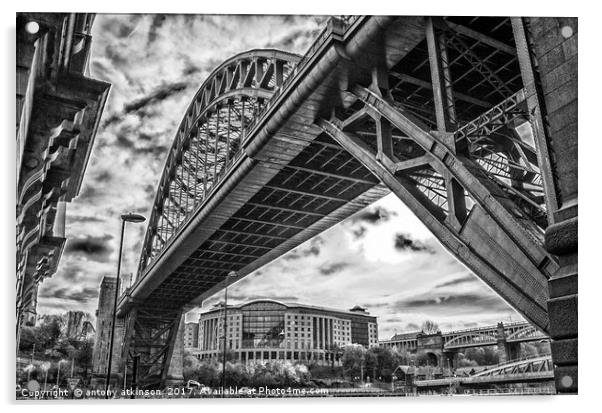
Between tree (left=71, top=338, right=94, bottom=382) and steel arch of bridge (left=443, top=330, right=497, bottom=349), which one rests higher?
steel arch of bridge (left=443, top=330, right=497, bottom=349)

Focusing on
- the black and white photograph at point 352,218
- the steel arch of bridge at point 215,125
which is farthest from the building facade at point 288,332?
the steel arch of bridge at point 215,125

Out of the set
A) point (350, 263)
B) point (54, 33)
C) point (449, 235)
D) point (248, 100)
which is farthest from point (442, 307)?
point (248, 100)

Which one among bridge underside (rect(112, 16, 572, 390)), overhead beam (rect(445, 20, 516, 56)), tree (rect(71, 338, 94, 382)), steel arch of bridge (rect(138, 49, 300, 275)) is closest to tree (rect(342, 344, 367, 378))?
bridge underside (rect(112, 16, 572, 390))

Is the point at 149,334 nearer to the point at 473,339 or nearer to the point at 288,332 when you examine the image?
the point at 288,332

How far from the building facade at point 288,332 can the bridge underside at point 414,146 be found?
382 cm

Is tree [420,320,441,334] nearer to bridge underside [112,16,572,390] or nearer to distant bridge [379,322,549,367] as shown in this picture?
distant bridge [379,322,549,367]

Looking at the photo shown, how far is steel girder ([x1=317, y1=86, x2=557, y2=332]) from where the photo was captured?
334 inches

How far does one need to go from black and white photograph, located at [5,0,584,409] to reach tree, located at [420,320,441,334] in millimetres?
36

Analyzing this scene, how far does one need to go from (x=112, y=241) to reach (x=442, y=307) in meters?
7.63

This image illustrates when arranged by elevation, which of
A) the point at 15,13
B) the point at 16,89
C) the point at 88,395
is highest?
the point at 15,13

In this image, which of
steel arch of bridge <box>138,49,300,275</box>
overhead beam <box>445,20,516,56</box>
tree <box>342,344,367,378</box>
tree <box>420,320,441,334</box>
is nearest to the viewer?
overhead beam <box>445,20,516,56</box>

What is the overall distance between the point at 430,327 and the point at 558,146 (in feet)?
24.5
